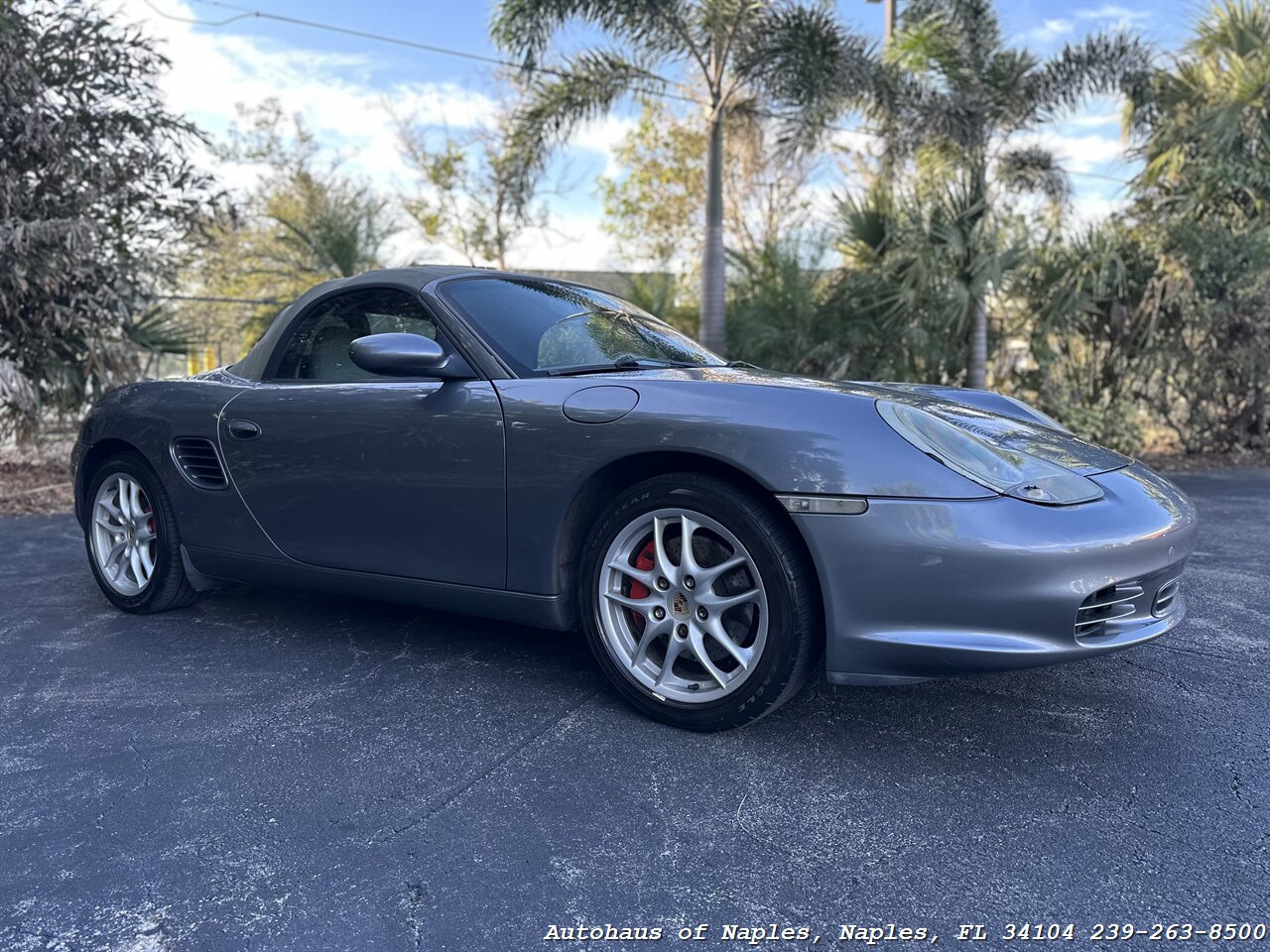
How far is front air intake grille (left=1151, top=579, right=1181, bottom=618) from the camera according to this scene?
2459 mm

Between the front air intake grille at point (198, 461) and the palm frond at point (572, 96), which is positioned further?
the palm frond at point (572, 96)

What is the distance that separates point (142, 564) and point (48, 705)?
1.07 m

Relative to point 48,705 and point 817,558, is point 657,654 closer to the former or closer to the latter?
point 817,558

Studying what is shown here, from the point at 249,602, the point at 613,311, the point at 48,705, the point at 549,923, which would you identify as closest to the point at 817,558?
the point at 549,923

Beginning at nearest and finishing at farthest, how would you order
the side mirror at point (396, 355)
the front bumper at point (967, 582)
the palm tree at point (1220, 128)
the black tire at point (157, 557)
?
1. the front bumper at point (967, 582)
2. the side mirror at point (396, 355)
3. the black tire at point (157, 557)
4. the palm tree at point (1220, 128)

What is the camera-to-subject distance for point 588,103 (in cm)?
1109

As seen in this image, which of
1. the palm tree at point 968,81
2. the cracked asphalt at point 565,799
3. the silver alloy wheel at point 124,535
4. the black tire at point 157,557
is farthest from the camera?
the palm tree at point 968,81

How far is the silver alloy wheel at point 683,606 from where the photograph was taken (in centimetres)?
248

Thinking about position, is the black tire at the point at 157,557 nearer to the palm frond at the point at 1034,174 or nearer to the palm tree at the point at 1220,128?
the palm tree at the point at 1220,128

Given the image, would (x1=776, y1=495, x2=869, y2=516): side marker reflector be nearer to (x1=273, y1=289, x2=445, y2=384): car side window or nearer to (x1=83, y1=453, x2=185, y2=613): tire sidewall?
(x1=273, y1=289, x2=445, y2=384): car side window

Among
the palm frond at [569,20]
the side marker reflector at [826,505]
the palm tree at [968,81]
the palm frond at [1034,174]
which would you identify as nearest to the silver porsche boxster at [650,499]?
the side marker reflector at [826,505]

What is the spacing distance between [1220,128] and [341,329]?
32.5 ft

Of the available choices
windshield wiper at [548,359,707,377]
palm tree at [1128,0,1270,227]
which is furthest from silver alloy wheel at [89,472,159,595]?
palm tree at [1128,0,1270,227]

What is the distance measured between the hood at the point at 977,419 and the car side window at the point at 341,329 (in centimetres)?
101
